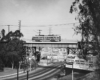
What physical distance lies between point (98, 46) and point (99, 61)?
57.2 inches

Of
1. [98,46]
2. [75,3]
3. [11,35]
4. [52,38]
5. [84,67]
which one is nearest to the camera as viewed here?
[98,46]

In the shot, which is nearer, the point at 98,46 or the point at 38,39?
the point at 98,46

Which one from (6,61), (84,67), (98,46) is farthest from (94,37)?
(6,61)

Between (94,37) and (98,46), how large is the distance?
929mm

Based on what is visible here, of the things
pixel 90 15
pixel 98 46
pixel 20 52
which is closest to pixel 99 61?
pixel 98 46

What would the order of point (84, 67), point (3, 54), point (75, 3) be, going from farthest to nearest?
point (3, 54)
point (84, 67)
point (75, 3)

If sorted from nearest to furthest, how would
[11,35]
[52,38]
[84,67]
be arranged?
[84,67]
[11,35]
[52,38]

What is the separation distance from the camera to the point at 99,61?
12.7 metres

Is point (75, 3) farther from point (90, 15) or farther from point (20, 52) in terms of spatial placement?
point (20, 52)

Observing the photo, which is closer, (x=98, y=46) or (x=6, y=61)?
(x=98, y=46)

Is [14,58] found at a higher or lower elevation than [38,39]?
lower

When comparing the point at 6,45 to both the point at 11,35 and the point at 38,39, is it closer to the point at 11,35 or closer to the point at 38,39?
the point at 11,35

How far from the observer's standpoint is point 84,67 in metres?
25.7

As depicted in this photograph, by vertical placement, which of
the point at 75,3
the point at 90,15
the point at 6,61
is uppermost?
the point at 75,3
